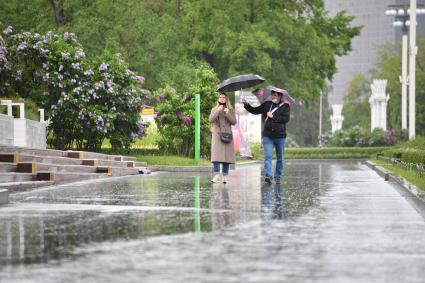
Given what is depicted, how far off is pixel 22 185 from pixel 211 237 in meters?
8.94

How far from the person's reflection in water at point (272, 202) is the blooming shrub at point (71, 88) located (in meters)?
12.1

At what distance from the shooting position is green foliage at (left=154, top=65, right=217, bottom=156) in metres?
36.6

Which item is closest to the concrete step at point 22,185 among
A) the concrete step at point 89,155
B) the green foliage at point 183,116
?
the concrete step at point 89,155

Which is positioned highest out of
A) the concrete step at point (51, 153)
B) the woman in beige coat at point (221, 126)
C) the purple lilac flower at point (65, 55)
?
the purple lilac flower at point (65, 55)

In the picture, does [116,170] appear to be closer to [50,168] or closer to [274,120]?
[50,168]

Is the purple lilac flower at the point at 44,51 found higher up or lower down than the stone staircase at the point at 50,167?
higher up

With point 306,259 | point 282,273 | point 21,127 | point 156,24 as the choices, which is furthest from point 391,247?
point 156,24

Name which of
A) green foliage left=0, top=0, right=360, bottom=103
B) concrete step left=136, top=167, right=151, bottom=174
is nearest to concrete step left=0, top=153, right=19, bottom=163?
concrete step left=136, top=167, right=151, bottom=174

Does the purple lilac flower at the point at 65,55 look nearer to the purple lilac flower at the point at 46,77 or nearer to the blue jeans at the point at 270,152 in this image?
the purple lilac flower at the point at 46,77

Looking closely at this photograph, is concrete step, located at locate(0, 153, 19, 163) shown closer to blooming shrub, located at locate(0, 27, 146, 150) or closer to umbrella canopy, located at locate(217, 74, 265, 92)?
umbrella canopy, located at locate(217, 74, 265, 92)

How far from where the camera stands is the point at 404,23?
182 feet

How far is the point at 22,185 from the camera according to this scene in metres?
18.9

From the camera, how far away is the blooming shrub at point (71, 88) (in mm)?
31547

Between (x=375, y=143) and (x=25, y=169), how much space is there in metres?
49.3
